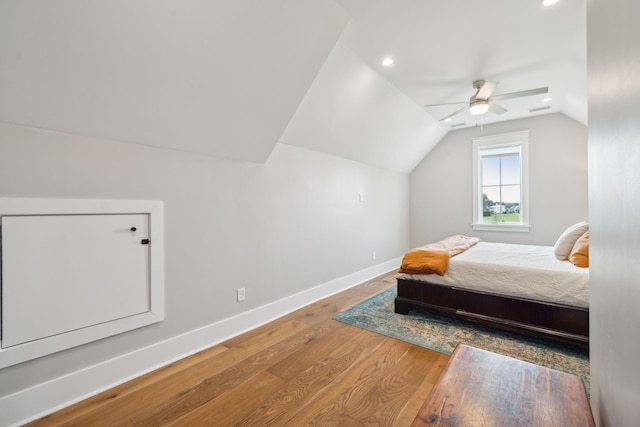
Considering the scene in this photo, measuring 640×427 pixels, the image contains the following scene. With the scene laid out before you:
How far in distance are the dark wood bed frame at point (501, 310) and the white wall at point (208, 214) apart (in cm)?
119

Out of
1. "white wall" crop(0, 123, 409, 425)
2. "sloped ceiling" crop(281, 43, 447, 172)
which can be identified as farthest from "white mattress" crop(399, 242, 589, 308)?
"sloped ceiling" crop(281, 43, 447, 172)

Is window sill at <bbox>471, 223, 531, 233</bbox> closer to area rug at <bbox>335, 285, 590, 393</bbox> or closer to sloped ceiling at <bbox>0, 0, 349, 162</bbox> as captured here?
area rug at <bbox>335, 285, 590, 393</bbox>

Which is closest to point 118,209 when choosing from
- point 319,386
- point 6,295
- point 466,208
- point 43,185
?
point 43,185

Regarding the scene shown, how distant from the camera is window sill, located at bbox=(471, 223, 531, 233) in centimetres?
465

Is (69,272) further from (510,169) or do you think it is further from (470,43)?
(510,169)

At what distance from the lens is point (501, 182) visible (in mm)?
4957

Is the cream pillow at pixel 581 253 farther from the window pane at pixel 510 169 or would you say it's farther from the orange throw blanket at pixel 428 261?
the window pane at pixel 510 169

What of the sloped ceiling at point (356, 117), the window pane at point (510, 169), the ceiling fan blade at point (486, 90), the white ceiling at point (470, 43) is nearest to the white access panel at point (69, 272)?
the sloped ceiling at point (356, 117)

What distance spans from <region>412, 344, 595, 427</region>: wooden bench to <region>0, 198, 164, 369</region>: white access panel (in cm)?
199

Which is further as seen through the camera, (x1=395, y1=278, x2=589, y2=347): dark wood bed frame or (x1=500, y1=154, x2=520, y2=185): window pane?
(x1=500, y1=154, x2=520, y2=185): window pane

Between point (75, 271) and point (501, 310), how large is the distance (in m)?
3.29

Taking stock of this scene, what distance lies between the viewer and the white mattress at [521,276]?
2221 mm

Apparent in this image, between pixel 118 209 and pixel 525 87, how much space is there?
4.47 metres

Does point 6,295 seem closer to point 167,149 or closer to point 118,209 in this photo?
point 118,209
